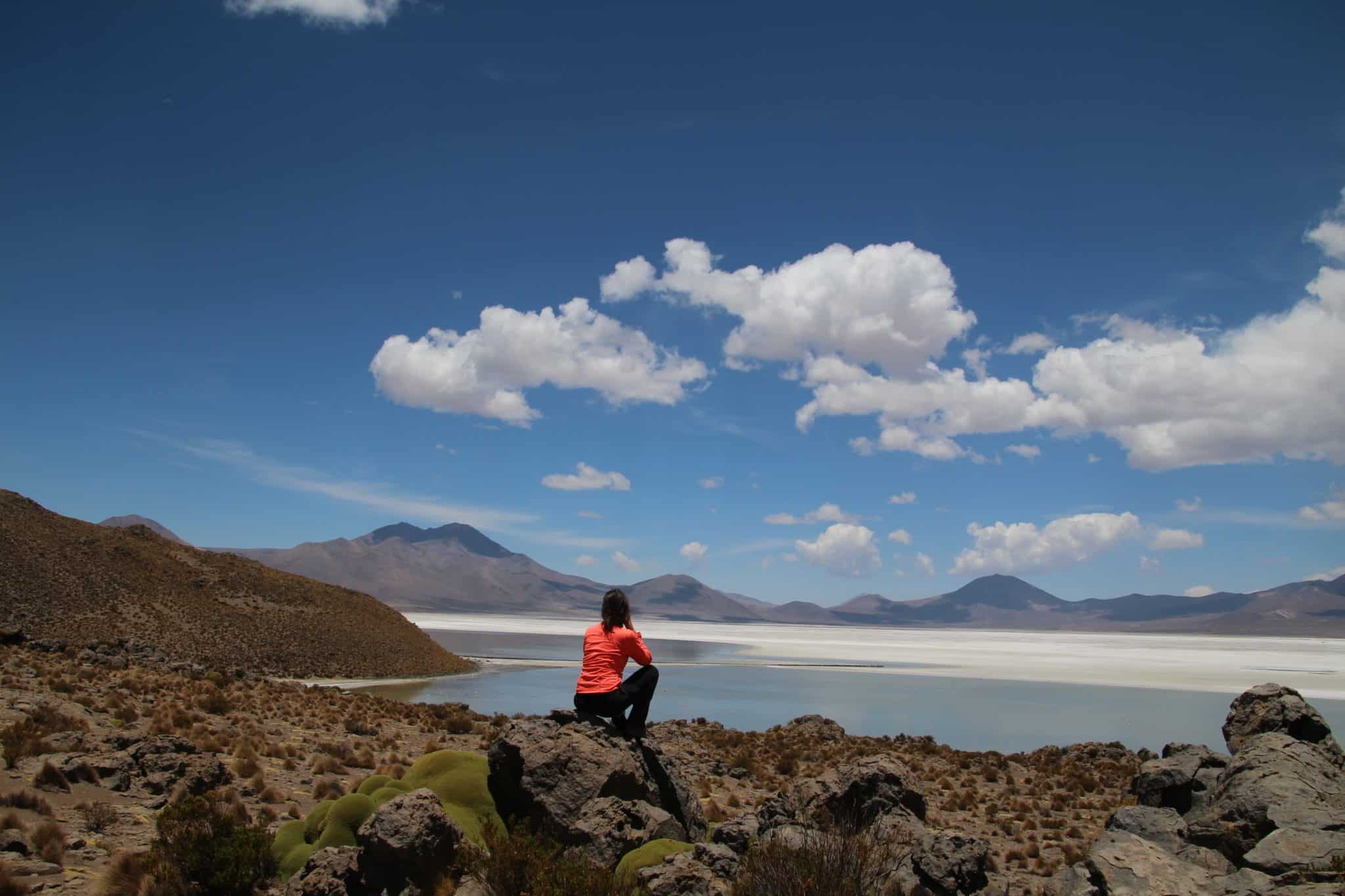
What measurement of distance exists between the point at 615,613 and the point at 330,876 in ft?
11.2

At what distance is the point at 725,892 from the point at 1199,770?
8.25m

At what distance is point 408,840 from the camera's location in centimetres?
715

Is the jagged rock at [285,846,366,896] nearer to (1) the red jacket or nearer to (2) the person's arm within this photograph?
(1) the red jacket

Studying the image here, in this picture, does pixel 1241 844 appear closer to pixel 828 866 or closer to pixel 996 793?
pixel 828 866

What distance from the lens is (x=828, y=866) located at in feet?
21.7

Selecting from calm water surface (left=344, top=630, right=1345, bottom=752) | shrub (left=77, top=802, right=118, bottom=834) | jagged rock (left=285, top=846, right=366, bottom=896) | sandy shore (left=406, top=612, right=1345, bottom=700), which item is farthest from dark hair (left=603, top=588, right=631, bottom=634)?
sandy shore (left=406, top=612, right=1345, bottom=700)

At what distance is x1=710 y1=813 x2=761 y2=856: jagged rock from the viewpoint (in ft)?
28.4

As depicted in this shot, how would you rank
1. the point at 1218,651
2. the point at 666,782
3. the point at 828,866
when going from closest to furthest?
the point at 828,866
the point at 666,782
the point at 1218,651

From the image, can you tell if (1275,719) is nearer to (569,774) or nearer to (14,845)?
(569,774)

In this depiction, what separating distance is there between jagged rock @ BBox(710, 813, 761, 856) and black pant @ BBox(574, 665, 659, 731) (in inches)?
54.8

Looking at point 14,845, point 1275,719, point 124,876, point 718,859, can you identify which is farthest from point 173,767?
point 1275,719

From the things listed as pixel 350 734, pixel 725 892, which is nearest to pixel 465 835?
pixel 725 892

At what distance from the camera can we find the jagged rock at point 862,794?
36.3 ft

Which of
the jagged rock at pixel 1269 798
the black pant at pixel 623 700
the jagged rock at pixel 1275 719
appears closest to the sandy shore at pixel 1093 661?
the jagged rock at pixel 1275 719
